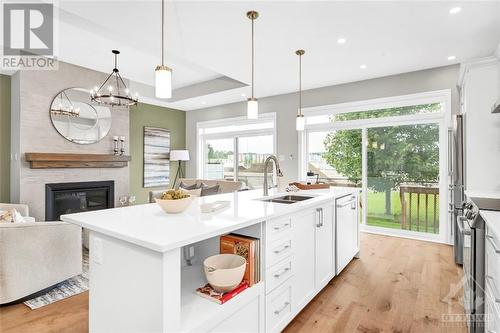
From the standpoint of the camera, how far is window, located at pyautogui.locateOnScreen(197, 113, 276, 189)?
6.20m

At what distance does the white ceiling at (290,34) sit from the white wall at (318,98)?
0.58 ft

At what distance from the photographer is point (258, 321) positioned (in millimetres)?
1599

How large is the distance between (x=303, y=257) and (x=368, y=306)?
0.79 metres

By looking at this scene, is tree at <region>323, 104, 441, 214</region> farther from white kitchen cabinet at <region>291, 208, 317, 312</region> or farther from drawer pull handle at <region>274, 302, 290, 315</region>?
drawer pull handle at <region>274, 302, 290, 315</region>

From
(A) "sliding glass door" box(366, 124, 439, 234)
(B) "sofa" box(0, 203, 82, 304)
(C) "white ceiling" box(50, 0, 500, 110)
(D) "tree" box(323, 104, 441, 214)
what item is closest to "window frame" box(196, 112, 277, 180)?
(D) "tree" box(323, 104, 441, 214)

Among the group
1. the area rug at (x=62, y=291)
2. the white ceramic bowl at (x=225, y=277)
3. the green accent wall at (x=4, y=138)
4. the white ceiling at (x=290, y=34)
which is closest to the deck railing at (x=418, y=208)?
the white ceiling at (x=290, y=34)

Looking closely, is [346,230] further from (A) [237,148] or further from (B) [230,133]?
(B) [230,133]

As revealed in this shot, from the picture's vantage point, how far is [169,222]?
4.75 ft

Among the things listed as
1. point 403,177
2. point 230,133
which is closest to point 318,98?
point 403,177

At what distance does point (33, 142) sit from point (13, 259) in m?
2.56

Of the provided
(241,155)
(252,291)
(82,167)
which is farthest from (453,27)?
(82,167)

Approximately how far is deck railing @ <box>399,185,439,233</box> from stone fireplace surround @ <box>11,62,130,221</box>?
215 inches

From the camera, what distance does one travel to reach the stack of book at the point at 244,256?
1480mm

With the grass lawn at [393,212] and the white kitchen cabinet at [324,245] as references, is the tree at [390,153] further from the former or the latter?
the white kitchen cabinet at [324,245]
